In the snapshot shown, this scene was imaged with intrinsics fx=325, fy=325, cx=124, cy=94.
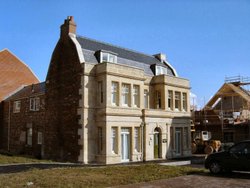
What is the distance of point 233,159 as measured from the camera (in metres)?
15.9

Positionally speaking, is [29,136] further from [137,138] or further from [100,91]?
[137,138]

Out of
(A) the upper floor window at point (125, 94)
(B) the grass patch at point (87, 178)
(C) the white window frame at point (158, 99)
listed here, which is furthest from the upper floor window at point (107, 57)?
(B) the grass patch at point (87, 178)

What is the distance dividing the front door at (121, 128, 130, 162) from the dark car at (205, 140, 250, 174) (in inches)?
408

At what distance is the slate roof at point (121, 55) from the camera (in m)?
27.9

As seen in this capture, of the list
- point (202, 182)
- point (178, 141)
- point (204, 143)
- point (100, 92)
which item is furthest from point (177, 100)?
point (202, 182)

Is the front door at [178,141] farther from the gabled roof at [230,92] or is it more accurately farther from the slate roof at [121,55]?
the gabled roof at [230,92]

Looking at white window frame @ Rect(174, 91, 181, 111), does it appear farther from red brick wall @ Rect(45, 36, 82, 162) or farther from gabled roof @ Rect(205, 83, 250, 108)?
A: gabled roof @ Rect(205, 83, 250, 108)

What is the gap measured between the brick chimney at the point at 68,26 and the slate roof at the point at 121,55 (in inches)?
33.5

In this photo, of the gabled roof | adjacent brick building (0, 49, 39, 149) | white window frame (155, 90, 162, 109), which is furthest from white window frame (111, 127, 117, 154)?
the gabled roof

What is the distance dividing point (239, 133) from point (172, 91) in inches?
547

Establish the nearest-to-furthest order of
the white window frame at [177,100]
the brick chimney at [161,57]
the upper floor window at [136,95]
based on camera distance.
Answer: the upper floor window at [136,95]
the white window frame at [177,100]
the brick chimney at [161,57]

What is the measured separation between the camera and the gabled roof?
4445 cm

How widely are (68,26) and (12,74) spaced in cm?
1869

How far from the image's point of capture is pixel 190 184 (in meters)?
13.6
